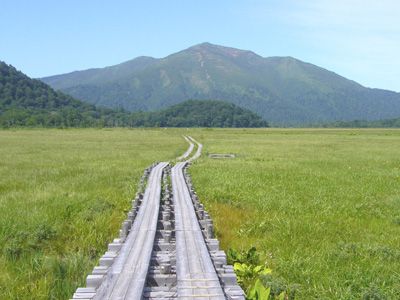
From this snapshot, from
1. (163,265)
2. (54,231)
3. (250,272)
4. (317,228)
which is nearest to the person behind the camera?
(163,265)

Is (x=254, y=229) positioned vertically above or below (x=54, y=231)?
below

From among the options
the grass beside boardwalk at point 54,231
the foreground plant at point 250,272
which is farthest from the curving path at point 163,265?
the grass beside boardwalk at point 54,231

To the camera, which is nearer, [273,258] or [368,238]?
[273,258]

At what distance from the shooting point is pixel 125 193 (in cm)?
1777

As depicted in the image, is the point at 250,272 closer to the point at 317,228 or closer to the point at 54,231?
the point at 317,228

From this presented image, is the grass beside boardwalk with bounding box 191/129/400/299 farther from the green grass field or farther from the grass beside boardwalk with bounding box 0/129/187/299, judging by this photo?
the grass beside boardwalk with bounding box 0/129/187/299

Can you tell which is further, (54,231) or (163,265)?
(54,231)

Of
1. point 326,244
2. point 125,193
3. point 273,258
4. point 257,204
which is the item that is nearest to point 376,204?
point 257,204

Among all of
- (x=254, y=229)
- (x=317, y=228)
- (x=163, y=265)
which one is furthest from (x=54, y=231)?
(x=317, y=228)

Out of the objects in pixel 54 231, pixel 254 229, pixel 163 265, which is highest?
pixel 163 265

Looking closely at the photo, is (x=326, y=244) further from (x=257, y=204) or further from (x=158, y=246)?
(x=257, y=204)

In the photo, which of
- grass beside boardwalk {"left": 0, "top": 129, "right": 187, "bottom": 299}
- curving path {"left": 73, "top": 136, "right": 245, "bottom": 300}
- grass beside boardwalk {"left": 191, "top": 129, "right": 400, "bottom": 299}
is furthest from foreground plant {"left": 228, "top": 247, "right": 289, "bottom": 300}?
grass beside boardwalk {"left": 0, "top": 129, "right": 187, "bottom": 299}

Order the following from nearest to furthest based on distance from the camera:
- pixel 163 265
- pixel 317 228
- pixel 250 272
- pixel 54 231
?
1. pixel 163 265
2. pixel 250 272
3. pixel 54 231
4. pixel 317 228

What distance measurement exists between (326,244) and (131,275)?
5.66 metres
